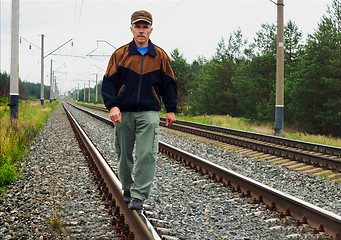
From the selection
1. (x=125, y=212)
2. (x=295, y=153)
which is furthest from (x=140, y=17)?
(x=295, y=153)

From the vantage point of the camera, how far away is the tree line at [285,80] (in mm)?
22688

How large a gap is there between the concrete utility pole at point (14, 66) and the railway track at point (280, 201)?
30.4 ft

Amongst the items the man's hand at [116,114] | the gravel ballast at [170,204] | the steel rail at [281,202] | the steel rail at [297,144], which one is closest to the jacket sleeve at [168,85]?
the man's hand at [116,114]

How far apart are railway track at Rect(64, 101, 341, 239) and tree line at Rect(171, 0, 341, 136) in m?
18.5

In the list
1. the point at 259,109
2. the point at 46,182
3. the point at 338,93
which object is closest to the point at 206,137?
the point at 46,182

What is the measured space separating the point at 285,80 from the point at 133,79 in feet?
90.1

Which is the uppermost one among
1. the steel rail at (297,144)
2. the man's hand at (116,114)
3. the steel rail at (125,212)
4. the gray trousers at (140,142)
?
the man's hand at (116,114)

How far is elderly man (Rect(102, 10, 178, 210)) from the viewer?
10.8 ft

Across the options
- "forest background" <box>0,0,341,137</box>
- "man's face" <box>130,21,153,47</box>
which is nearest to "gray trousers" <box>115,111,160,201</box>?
"man's face" <box>130,21,153,47</box>

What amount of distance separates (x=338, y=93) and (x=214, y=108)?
17197 mm

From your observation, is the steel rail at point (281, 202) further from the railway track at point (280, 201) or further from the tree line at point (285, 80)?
the tree line at point (285, 80)

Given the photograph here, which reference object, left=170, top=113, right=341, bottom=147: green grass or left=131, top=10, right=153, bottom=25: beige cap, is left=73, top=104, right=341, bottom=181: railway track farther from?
left=131, top=10, right=153, bottom=25: beige cap

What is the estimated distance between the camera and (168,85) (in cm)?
350

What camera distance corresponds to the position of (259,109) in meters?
29.5
